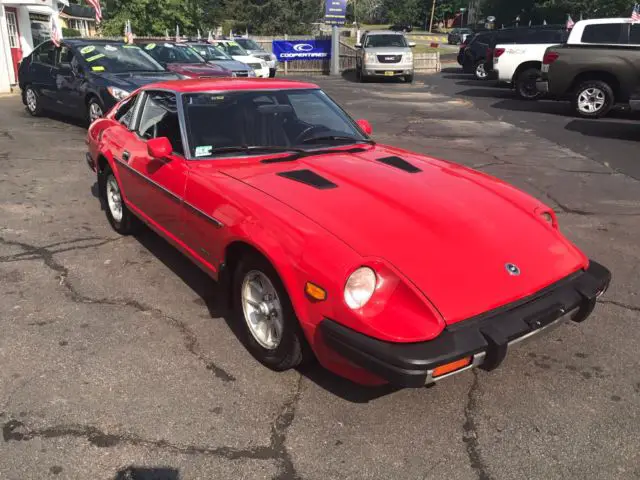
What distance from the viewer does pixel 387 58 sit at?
21.3m

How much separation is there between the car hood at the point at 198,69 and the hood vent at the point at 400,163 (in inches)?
362

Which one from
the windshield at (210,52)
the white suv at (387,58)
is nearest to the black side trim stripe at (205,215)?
the windshield at (210,52)

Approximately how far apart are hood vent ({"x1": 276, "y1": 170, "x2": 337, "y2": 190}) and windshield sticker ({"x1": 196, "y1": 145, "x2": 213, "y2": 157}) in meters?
0.63

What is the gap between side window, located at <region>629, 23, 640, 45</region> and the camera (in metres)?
11.8

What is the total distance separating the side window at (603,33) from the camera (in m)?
12.0

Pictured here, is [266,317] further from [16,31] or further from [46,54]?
[16,31]

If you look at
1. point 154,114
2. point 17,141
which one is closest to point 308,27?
point 17,141

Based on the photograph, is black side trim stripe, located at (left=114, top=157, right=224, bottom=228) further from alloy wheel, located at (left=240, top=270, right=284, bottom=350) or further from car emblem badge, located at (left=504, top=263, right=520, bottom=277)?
car emblem badge, located at (left=504, top=263, right=520, bottom=277)

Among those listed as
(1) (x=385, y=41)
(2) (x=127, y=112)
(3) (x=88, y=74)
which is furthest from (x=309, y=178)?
(1) (x=385, y=41)

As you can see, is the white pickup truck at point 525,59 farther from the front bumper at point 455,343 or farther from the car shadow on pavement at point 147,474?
the car shadow on pavement at point 147,474

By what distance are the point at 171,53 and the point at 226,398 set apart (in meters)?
12.6

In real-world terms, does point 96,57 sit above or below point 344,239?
above

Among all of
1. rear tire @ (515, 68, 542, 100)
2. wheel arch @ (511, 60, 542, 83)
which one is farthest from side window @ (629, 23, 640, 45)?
rear tire @ (515, 68, 542, 100)

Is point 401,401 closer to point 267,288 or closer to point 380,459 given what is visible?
point 380,459
